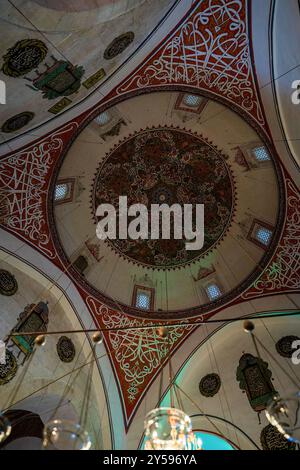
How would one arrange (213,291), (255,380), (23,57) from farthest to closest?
(213,291) → (255,380) → (23,57)

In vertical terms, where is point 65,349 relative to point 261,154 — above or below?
below

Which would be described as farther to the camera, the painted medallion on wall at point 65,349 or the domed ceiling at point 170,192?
the domed ceiling at point 170,192

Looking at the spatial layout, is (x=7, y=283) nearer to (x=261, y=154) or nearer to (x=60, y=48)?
(x=60, y=48)

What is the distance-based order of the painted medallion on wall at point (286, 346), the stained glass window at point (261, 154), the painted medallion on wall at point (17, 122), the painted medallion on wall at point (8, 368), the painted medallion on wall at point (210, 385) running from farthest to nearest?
the painted medallion on wall at point (210, 385), the painted medallion on wall at point (286, 346), the stained glass window at point (261, 154), the painted medallion on wall at point (8, 368), the painted medallion on wall at point (17, 122)

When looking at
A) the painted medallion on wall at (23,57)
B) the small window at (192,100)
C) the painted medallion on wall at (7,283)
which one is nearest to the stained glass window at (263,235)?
the small window at (192,100)

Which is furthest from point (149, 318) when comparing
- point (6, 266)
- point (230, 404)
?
point (6, 266)

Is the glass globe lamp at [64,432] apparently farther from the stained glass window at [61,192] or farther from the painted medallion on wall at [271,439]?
the painted medallion on wall at [271,439]

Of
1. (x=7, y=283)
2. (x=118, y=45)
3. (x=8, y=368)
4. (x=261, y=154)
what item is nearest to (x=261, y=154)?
(x=261, y=154)
